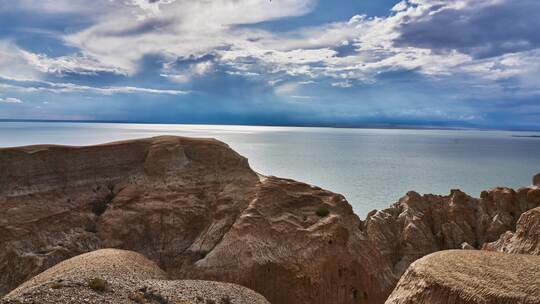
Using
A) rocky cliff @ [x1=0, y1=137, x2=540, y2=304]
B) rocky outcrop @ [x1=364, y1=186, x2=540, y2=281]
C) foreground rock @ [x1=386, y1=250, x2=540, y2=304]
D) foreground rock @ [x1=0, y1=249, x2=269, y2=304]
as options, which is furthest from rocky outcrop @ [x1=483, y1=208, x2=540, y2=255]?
rocky outcrop @ [x1=364, y1=186, x2=540, y2=281]

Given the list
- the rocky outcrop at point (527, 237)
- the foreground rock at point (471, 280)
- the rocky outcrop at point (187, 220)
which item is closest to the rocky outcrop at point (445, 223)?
the rocky outcrop at point (187, 220)

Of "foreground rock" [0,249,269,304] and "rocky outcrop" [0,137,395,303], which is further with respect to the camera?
"rocky outcrop" [0,137,395,303]

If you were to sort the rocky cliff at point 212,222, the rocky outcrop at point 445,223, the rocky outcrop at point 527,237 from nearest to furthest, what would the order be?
the rocky outcrop at point 527,237, the rocky cliff at point 212,222, the rocky outcrop at point 445,223

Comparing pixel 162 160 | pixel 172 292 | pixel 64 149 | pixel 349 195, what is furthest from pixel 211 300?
pixel 349 195

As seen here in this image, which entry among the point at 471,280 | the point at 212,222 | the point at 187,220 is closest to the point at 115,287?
the point at 471,280

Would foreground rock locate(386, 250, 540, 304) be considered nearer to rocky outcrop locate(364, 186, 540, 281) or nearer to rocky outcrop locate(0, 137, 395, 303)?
rocky outcrop locate(0, 137, 395, 303)

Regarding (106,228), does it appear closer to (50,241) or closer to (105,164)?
(50,241)

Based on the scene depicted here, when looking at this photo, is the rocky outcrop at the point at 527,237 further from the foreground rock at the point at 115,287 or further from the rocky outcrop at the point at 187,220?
the foreground rock at the point at 115,287
